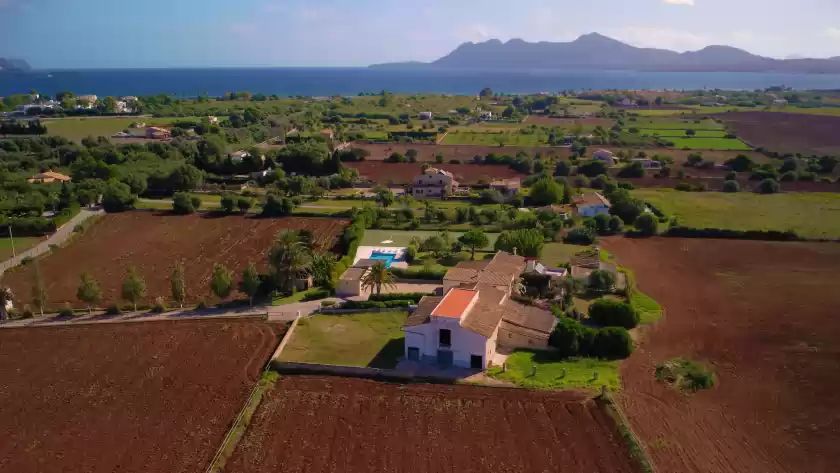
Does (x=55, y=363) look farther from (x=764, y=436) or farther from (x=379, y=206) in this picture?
(x=379, y=206)

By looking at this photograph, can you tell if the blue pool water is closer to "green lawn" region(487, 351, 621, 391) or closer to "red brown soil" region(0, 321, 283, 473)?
"red brown soil" region(0, 321, 283, 473)

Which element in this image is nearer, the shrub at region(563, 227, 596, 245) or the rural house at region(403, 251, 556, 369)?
the rural house at region(403, 251, 556, 369)

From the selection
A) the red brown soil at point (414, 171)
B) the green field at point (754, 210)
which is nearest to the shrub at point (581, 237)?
the green field at point (754, 210)

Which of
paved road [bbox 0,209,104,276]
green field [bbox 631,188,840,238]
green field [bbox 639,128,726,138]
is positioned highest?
green field [bbox 639,128,726,138]

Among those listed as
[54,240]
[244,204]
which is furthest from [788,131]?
[54,240]

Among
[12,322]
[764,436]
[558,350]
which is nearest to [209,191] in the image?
[12,322]

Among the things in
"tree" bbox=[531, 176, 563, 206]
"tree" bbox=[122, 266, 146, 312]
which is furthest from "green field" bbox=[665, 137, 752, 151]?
"tree" bbox=[122, 266, 146, 312]
